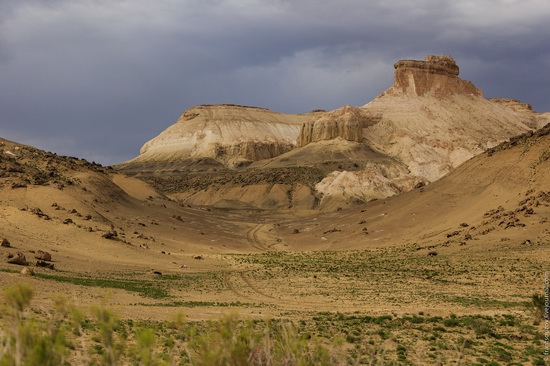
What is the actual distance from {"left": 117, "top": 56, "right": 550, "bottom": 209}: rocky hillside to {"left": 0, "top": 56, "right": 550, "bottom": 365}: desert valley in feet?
3.00

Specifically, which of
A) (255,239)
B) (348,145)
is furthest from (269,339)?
(348,145)

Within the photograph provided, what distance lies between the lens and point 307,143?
15312 cm

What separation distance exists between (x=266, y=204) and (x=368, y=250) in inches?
2358

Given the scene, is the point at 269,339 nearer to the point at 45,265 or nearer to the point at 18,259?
the point at 18,259

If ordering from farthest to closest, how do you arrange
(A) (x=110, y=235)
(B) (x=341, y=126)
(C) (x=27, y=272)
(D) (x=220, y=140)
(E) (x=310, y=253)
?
(D) (x=220, y=140)
(B) (x=341, y=126)
(E) (x=310, y=253)
(A) (x=110, y=235)
(C) (x=27, y=272)

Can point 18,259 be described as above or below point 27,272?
above

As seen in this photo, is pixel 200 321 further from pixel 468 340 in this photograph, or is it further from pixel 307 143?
pixel 307 143

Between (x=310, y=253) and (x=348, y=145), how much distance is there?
87.3 m

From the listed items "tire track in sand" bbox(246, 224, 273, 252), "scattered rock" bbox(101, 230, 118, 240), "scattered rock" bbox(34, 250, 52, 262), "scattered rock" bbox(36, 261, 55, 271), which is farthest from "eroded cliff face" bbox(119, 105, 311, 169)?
"scattered rock" bbox(36, 261, 55, 271)

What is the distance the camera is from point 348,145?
5551 inches

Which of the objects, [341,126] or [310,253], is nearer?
[310,253]

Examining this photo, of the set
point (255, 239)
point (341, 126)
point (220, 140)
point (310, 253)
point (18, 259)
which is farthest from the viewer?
point (220, 140)

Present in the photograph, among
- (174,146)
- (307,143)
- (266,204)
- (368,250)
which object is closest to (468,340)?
(368,250)

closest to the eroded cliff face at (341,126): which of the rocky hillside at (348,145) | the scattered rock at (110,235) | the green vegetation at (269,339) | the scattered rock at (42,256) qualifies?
the rocky hillside at (348,145)
